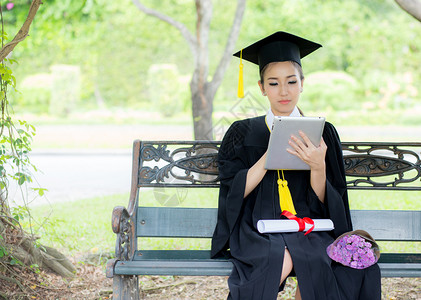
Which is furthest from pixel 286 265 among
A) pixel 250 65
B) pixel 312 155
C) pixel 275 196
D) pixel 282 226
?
pixel 250 65

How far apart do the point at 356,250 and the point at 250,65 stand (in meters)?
12.1

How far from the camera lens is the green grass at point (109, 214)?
17.6 ft

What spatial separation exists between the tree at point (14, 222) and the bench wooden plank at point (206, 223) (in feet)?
2.91

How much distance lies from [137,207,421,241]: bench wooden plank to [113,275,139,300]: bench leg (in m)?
0.36

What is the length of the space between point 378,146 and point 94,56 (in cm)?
2467

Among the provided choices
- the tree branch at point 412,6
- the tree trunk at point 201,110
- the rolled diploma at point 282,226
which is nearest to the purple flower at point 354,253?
the rolled diploma at point 282,226

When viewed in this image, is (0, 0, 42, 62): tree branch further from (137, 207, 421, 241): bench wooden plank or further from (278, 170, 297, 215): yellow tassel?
(278, 170, 297, 215): yellow tassel

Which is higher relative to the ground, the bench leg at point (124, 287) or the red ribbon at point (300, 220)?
A: the red ribbon at point (300, 220)

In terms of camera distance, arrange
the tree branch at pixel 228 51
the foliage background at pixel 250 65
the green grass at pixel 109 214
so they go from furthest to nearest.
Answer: the foliage background at pixel 250 65 < the tree branch at pixel 228 51 < the green grass at pixel 109 214

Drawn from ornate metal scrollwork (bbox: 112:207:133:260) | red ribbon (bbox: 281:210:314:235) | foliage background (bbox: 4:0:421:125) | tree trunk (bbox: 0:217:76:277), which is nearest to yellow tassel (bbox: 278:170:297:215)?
red ribbon (bbox: 281:210:314:235)

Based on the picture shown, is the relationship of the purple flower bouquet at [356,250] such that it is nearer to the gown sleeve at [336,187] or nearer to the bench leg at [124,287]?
the gown sleeve at [336,187]

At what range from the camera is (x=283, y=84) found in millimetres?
2992

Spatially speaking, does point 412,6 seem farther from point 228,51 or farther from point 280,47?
point 228,51

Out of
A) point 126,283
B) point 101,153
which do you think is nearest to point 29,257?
point 126,283
